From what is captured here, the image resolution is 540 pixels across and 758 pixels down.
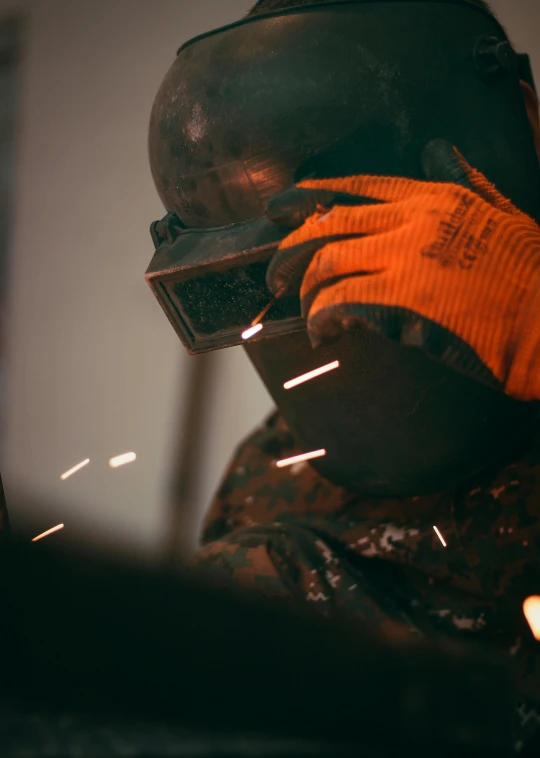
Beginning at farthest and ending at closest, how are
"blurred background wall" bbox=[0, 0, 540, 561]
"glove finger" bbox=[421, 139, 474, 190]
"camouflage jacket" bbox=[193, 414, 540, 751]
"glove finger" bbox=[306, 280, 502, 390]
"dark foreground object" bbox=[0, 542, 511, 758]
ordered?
"blurred background wall" bbox=[0, 0, 540, 561]
"camouflage jacket" bbox=[193, 414, 540, 751]
"glove finger" bbox=[421, 139, 474, 190]
"glove finger" bbox=[306, 280, 502, 390]
"dark foreground object" bbox=[0, 542, 511, 758]

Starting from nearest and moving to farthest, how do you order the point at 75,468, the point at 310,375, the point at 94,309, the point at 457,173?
the point at 457,173 → the point at 310,375 → the point at 75,468 → the point at 94,309

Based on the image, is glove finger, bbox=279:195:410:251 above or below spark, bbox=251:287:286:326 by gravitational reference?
above

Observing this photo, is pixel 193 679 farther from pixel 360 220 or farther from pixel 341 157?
pixel 341 157

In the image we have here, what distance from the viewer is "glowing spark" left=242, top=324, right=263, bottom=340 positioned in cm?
111

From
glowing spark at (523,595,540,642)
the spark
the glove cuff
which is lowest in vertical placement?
glowing spark at (523,595,540,642)

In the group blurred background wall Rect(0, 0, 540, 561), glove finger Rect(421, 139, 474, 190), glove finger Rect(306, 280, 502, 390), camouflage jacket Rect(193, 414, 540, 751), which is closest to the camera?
glove finger Rect(306, 280, 502, 390)

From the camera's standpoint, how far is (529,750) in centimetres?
101

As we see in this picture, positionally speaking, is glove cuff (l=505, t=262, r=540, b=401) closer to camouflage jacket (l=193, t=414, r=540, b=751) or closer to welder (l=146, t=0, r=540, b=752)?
welder (l=146, t=0, r=540, b=752)

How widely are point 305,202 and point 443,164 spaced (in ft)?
0.57

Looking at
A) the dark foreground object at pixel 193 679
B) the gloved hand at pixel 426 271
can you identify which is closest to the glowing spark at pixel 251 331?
the gloved hand at pixel 426 271

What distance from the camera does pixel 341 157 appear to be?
1.06 metres

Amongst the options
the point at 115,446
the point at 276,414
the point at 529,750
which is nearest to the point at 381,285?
the point at 529,750

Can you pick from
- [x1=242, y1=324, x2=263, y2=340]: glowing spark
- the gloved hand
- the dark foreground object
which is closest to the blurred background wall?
[x1=242, y1=324, x2=263, y2=340]: glowing spark

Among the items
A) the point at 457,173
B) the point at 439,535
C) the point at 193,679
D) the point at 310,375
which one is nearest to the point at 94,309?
the point at 310,375
